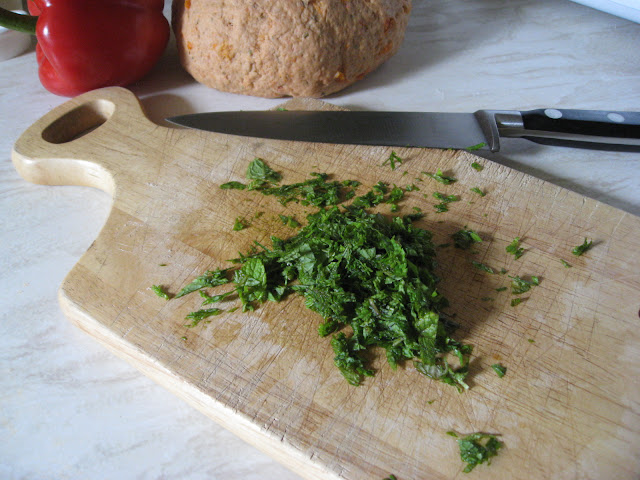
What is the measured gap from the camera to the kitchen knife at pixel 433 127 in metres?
2.19

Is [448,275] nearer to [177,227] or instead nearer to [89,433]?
[177,227]

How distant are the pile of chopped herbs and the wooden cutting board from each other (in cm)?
5

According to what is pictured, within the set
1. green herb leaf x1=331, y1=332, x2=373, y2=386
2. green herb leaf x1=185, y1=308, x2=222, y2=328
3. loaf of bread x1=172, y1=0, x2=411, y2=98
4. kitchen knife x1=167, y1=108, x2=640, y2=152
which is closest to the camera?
green herb leaf x1=331, y1=332, x2=373, y2=386

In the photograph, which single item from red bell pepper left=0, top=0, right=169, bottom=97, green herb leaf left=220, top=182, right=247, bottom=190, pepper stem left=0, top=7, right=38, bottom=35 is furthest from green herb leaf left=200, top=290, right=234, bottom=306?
pepper stem left=0, top=7, right=38, bottom=35

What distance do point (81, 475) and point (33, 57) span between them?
261cm

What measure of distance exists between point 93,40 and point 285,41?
97 centimetres

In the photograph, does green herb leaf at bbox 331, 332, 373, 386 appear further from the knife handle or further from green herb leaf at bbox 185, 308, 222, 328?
the knife handle

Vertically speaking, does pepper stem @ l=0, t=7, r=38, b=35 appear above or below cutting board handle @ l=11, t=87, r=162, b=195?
above

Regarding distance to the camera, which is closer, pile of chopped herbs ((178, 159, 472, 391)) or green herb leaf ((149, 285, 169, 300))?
pile of chopped herbs ((178, 159, 472, 391))

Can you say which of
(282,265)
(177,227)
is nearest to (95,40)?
(177,227)

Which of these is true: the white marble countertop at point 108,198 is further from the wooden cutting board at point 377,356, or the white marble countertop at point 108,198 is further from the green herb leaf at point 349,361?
the green herb leaf at point 349,361

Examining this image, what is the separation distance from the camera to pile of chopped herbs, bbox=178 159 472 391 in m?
1.52

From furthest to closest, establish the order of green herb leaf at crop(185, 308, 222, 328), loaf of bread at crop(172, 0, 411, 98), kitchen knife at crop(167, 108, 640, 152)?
loaf of bread at crop(172, 0, 411, 98) < kitchen knife at crop(167, 108, 640, 152) < green herb leaf at crop(185, 308, 222, 328)

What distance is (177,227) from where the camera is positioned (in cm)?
193
